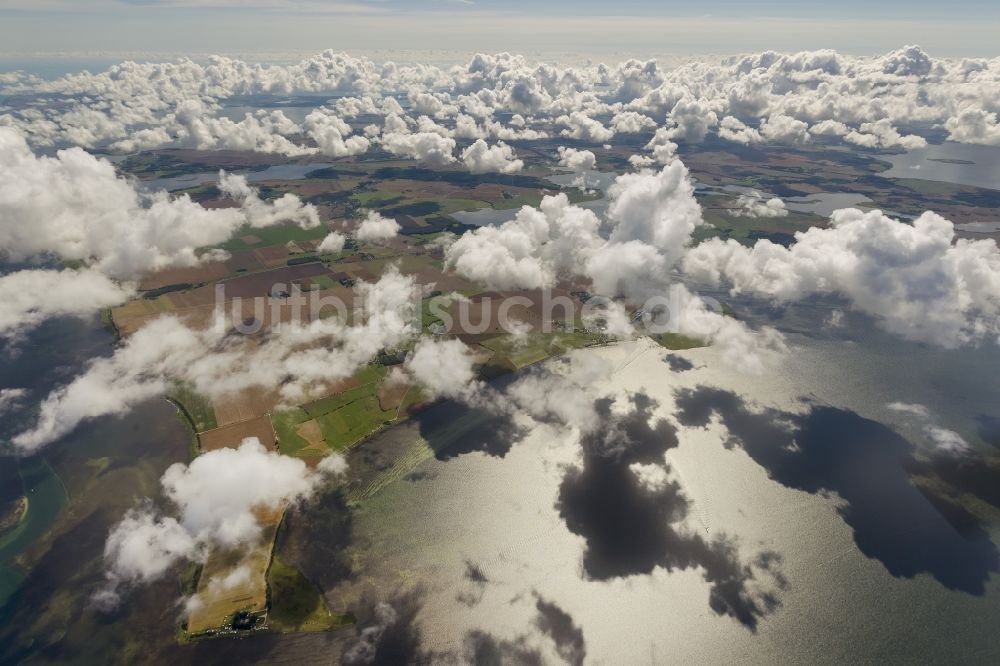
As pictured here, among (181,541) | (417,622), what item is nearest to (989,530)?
(417,622)

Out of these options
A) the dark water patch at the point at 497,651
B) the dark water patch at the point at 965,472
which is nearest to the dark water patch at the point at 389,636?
the dark water patch at the point at 497,651

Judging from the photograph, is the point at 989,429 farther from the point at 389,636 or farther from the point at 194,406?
the point at 194,406

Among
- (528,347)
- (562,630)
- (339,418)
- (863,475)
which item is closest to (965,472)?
(863,475)

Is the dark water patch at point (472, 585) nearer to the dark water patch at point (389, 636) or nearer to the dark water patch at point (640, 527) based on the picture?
the dark water patch at point (389, 636)

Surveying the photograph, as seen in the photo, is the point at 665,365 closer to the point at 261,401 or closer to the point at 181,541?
the point at 261,401

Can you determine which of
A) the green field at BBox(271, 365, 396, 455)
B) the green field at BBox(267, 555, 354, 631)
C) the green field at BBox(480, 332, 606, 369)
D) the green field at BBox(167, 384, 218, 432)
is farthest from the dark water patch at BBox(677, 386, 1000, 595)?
the green field at BBox(167, 384, 218, 432)
